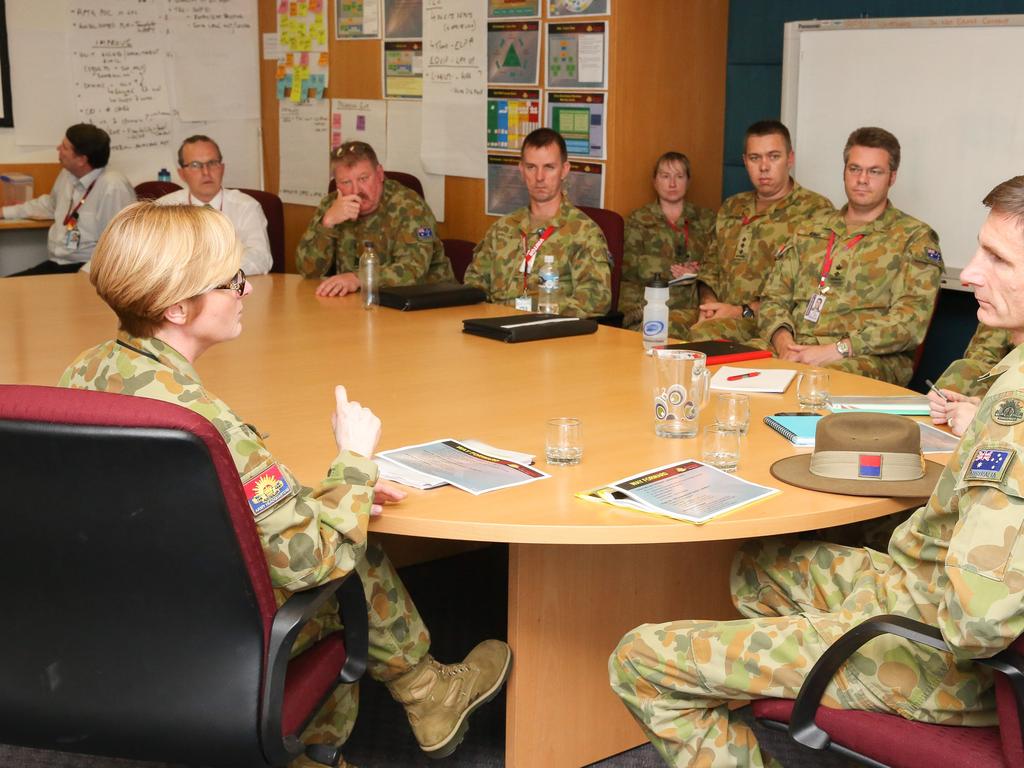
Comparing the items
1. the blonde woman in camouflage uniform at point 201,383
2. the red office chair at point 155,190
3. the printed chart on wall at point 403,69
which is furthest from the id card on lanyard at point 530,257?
the blonde woman in camouflage uniform at point 201,383

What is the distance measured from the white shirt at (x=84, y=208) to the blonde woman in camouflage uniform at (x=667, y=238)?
300 cm

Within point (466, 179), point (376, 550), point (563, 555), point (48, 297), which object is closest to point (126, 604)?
point (376, 550)

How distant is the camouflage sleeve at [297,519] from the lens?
71.9 inches

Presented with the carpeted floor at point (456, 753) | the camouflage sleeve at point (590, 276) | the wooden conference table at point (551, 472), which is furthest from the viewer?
the camouflage sleeve at point (590, 276)

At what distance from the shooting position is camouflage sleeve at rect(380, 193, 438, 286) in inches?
205

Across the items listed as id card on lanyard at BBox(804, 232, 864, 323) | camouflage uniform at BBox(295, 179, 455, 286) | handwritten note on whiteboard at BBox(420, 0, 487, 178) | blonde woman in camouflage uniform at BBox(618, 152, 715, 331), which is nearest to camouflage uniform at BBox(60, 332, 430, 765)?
id card on lanyard at BBox(804, 232, 864, 323)

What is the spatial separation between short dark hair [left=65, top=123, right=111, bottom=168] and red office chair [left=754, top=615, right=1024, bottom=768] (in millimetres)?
5990

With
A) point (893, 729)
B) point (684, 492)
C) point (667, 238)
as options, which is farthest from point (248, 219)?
point (893, 729)

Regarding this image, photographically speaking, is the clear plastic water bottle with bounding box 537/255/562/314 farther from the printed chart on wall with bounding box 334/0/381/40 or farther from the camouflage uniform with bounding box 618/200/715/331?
the printed chart on wall with bounding box 334/0/381/40

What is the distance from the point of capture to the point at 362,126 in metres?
7.19

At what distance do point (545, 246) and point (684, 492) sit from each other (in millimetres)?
2852

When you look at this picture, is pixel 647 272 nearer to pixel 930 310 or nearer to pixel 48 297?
pixel 930 310

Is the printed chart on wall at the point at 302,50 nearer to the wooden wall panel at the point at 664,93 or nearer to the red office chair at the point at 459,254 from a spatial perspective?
the red office chair at the point at 459,254

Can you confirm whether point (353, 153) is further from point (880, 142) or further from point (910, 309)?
point (910, 309)
